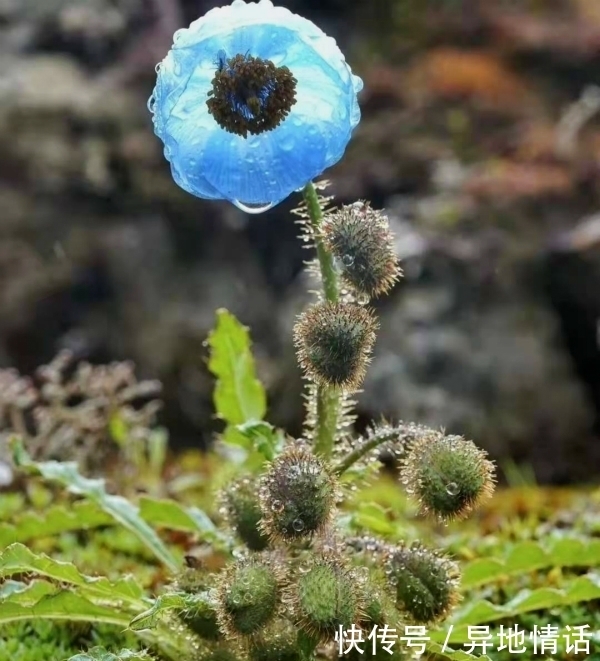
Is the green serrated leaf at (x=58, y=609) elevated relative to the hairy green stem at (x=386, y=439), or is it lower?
lower

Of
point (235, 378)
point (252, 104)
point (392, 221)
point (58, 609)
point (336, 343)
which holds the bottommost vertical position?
point (58, 609)

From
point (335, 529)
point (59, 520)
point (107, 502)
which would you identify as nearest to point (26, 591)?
point (107, 502)

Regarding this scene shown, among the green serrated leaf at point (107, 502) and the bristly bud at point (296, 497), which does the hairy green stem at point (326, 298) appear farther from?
the green serrated leaf at point (107, 502)

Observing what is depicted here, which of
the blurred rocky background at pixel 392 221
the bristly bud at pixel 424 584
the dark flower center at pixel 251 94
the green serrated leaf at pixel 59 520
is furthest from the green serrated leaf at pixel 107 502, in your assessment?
the blurred rocky background at pixel 392 221

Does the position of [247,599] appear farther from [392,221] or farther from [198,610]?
[392,221]

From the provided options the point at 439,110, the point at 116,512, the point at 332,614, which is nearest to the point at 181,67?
the point at 332,614

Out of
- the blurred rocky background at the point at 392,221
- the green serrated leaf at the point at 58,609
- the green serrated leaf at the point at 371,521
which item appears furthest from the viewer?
the blurred rocky background at the point at 392,221
